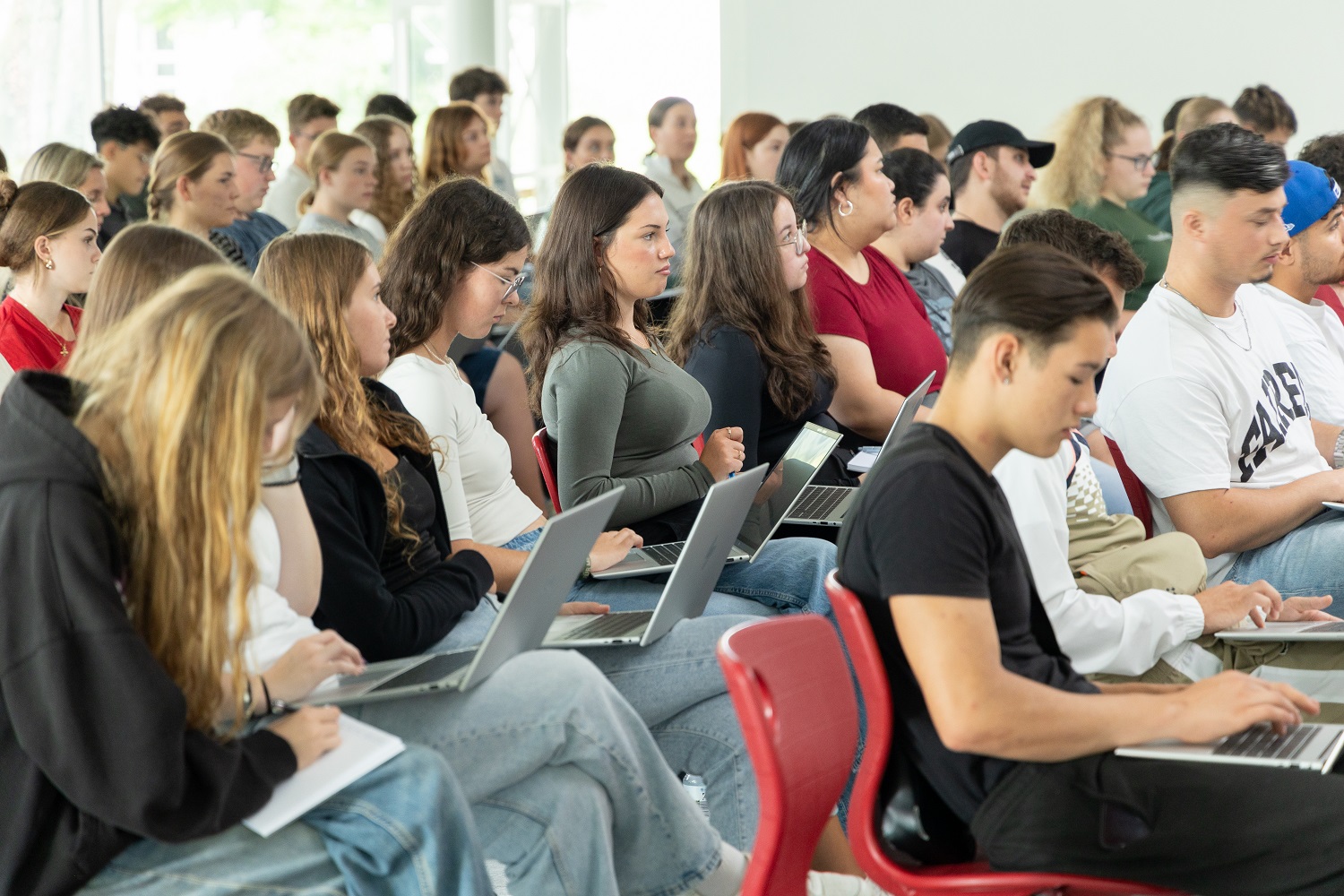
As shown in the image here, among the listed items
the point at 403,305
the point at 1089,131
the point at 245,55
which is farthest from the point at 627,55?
the point at 403,305

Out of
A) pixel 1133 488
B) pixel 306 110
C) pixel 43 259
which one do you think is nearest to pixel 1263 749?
pixel 1133 488

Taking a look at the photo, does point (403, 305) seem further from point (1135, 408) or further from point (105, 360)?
point (1135, 408)

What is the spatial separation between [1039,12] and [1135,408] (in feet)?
19.5

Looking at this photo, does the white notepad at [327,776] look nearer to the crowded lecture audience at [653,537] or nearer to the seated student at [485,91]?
the crowded lecture audience at [653,537]

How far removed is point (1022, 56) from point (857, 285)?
522cm

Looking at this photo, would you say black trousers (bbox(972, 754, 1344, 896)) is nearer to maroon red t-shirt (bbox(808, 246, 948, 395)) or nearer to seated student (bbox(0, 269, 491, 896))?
seated student (bbox(0, 269, 491, 896))

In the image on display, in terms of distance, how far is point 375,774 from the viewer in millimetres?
1330

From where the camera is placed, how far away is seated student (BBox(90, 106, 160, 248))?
4.78m

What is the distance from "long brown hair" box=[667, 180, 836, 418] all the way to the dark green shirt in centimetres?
225

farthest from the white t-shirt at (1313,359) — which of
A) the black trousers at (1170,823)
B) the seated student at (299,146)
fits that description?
the seated student at (299,146)

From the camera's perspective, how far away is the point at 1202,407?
2244mm

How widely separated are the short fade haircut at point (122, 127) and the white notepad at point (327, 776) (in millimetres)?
4081

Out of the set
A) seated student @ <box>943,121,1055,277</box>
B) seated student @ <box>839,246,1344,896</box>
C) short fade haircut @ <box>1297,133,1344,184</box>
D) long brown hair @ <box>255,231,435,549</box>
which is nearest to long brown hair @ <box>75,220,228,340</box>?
long brown hair @ <box>255,231,435,549</box>

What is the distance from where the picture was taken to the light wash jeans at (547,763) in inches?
60.7
